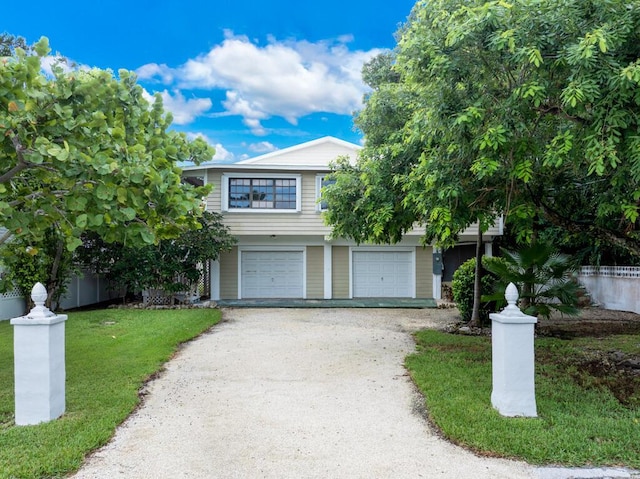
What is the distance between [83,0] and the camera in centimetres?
1228

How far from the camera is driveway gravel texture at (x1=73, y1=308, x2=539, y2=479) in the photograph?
3.62m

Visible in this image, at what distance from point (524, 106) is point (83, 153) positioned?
4471 millimetres

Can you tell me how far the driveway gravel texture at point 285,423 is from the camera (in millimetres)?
3621

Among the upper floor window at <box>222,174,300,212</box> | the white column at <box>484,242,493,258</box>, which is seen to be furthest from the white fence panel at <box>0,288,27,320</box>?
the white column at <box>484,242,493,258</box>

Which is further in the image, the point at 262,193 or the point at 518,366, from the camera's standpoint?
the point at 262,193

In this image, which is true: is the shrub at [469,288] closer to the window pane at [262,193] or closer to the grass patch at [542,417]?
the grass patch at [542,417]

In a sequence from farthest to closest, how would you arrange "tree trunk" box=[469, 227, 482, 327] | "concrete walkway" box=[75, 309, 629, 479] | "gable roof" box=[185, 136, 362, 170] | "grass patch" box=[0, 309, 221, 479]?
"gable roof" box=[185, 136, 362, 170] → "tree trunk" box=[469, 227, 482, 327] → "grass patch" box=[0, 309, 221, 479] → "concrete walkway" box=[75, 309, 629, 479]

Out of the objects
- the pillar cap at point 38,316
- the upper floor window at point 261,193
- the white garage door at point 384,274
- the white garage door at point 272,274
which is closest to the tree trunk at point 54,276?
the upper floor window at point 261,193

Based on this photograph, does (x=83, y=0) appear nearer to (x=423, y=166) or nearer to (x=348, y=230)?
(x=348, y=230)

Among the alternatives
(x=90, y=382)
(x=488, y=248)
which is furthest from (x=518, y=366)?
(x=488, y=248)

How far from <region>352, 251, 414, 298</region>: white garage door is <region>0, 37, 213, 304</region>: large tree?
43.3 ft

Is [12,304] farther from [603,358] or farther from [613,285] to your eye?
[613,285]

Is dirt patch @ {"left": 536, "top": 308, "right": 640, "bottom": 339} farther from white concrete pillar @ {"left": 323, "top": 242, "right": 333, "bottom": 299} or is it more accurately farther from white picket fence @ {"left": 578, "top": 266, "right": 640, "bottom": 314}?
white concrete pillar @ {"left": 323, "top": 242, "right": 333, "bottom": 299}

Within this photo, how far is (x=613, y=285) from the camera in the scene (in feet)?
46.9
